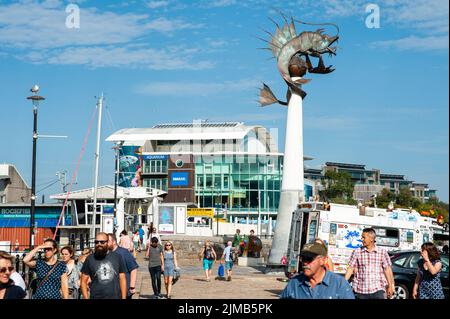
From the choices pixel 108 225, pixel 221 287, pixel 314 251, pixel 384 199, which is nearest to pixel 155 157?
pixel 384 199

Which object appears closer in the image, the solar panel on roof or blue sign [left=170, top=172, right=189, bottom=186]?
blue sign [left=170, top=172, right=189, bottom=186]

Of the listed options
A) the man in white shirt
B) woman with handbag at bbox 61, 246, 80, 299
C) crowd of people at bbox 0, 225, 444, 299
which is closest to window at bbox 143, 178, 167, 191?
the man in white shirt

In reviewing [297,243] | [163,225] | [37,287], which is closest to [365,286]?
[37,287]

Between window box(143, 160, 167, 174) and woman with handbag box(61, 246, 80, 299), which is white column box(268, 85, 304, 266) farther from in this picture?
window box(143, 160, 167, 174)

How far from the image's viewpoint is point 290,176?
34688 mm

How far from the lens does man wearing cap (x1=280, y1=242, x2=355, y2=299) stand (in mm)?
6461

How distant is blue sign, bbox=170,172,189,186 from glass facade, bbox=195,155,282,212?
1.34m

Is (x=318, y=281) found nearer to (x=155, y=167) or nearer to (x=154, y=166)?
(x=155, y=167)

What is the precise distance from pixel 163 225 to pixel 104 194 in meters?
6.37

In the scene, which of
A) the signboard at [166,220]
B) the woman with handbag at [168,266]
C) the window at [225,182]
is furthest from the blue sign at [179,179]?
the woman with handbag at [168,266]

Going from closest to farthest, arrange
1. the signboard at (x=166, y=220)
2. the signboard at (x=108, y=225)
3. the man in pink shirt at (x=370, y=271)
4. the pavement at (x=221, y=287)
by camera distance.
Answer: the man in pink shirt at (x=370, y=271) < the pavement at (x=221, y=287) < the signboard at (x=108, y=225) < the signboard at (x=166, y=220)

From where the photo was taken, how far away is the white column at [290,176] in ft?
113

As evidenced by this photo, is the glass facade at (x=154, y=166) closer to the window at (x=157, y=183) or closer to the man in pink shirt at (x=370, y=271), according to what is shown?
the window at (x=157, y=183)

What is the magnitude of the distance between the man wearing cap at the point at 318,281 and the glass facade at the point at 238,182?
93.4 metres
